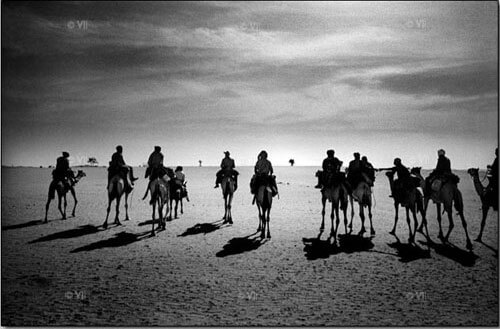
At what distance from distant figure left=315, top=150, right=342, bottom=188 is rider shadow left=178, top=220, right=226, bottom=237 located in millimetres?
4914

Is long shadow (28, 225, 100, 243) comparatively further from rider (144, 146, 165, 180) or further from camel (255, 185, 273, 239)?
camel (255, 185, 273, 239)

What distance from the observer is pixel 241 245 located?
11953 mm

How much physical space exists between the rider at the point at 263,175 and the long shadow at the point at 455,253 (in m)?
5.87

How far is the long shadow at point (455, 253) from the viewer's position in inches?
391

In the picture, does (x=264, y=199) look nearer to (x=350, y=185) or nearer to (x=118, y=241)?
(x=350, y=185)

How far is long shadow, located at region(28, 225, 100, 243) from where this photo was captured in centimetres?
1247

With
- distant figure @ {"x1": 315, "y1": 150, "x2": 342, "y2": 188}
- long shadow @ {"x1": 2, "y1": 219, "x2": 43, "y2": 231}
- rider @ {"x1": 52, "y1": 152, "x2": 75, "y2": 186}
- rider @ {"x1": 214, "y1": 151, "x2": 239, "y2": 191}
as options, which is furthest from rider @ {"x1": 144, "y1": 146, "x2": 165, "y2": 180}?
distant figure @ {"x1": 315, "y1": 150, "x2": 342, "y2": 188}

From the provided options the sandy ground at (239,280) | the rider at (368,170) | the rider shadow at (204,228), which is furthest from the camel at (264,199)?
the rider at (368,170)

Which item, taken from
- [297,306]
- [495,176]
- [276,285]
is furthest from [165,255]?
[495,176]

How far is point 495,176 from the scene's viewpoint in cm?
1095

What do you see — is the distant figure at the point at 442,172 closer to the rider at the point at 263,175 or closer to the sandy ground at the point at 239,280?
the sandy ground at the point at 239,280

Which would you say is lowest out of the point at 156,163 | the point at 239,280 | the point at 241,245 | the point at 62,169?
the point at 239,280

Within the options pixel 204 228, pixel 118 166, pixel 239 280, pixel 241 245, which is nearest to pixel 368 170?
pixel 241 245

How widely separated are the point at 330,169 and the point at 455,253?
4949 mm
